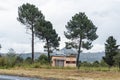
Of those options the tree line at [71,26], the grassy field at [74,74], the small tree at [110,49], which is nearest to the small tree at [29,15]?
the tree line at [71,26]

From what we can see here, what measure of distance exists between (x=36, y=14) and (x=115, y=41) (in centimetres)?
1622

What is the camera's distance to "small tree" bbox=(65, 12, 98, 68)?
264ft

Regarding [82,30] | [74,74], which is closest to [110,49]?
[82,30]

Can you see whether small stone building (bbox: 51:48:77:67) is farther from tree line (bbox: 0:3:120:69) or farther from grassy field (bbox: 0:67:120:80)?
grassy field (bbox: 0:67:120:80)

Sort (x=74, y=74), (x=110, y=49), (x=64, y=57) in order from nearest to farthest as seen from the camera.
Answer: (x=74, y=74)
(x=110, y=49)
(x=64, y=57)

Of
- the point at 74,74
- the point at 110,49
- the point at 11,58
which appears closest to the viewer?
the point at 74,74

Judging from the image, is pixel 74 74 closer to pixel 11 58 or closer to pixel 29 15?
pixel 11 58

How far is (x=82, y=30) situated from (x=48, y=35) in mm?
7477

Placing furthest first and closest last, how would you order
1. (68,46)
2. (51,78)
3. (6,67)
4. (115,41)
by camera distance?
(68,46)
(115,41)
(6,67)
(51,78)

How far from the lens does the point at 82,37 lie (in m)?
80.7

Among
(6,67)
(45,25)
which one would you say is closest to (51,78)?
(6,67)

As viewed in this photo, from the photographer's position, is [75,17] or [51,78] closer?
[51,78]

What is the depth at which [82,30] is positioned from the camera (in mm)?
80562

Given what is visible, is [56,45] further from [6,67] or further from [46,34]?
[6,67]
